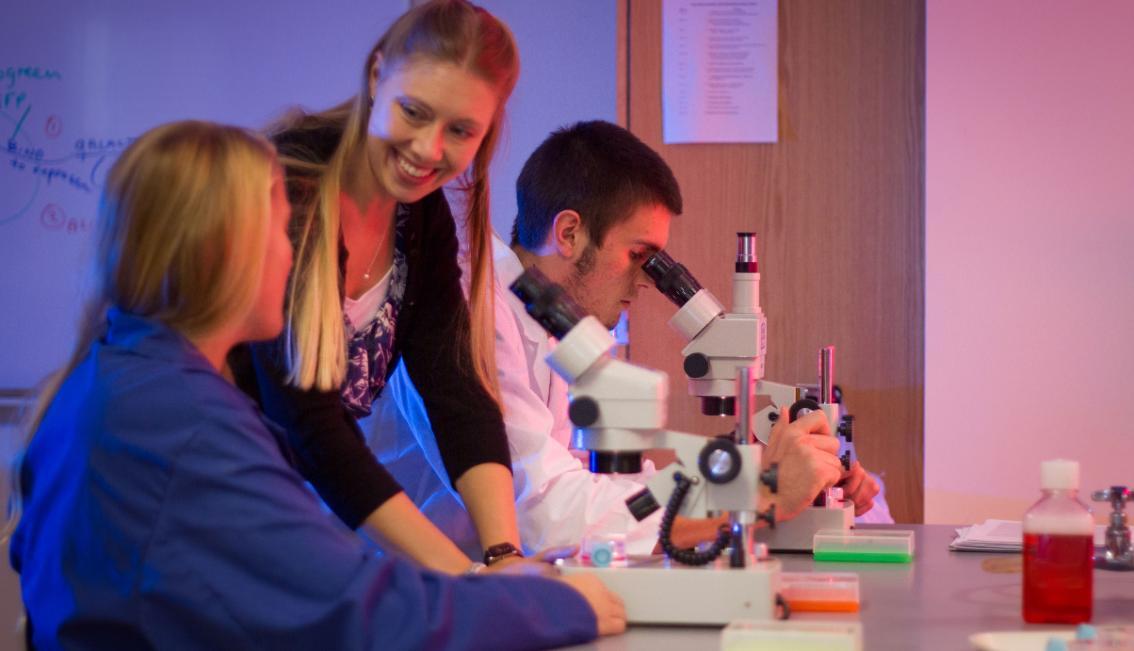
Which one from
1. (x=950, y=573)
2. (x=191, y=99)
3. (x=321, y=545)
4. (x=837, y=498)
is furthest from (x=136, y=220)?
(x=191, y=99)

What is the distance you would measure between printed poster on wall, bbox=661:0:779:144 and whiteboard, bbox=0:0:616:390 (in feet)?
1.67

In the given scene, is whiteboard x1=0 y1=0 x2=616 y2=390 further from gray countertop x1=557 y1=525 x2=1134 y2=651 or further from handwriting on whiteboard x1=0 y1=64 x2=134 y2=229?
gray countertop x1=557 y1=525 x2=1134 y2=651

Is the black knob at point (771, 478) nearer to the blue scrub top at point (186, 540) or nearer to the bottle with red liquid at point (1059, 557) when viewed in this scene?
the bottle with red liquid at point (1059, 557)

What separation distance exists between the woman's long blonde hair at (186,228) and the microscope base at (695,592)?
1.65 feet

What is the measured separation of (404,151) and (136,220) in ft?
1.82

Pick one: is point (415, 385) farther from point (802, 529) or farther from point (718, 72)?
point (718, 72)

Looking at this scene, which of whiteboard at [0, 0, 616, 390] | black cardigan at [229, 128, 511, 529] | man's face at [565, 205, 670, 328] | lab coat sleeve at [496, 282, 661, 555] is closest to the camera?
black cardigan at [229, 128, 511, 529]

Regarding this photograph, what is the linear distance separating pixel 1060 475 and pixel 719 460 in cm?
36

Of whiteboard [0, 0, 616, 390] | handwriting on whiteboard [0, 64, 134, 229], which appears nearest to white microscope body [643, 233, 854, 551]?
whiteboard [0, 0, 616, 390]

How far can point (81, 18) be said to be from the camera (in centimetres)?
351

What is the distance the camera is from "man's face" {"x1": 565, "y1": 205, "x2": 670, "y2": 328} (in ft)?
7.93

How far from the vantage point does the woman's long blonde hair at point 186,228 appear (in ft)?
4.24

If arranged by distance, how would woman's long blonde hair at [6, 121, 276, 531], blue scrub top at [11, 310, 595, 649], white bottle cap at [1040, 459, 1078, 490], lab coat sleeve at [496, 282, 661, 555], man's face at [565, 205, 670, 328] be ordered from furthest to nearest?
man's face at [565, 205, 670, 328] → lab coat sleeve at [496, 282, 661, 555] → white bottle cap at [1040, 459, 1078, 490] → woman's long blonde hair at [6, 121, 276, 531] → blue scrub top at [11, 310, 595, 649]

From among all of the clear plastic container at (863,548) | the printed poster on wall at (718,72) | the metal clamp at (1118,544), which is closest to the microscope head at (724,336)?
the clear plastic container at (863,548)
